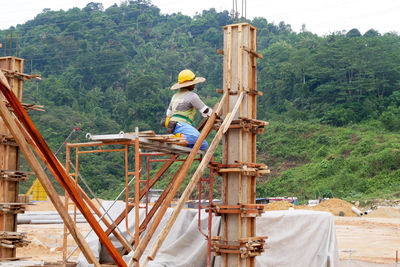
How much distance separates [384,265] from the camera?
11.4 m

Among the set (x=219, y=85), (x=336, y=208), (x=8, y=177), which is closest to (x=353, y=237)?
(x=336, y=208)

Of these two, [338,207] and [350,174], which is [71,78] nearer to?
[350,174]

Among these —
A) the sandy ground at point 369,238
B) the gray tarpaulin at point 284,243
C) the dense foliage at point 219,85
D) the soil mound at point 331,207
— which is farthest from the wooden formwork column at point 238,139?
the dense foliage at point 219,85

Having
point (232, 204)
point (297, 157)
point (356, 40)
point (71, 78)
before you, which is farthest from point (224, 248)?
point (71, 78)

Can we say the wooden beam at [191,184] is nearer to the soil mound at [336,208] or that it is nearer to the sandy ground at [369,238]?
the sandy ground at [369,238]

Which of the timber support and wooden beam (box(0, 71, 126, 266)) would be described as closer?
wooden beam (box(0, 71, 126, 266))

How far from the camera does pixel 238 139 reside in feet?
29.6

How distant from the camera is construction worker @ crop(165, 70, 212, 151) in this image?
891 centimetres

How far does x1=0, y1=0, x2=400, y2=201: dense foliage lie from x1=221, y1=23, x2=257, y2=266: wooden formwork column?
30.4 meters

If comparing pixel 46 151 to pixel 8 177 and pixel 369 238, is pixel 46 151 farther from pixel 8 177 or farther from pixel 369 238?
pixel 369 238

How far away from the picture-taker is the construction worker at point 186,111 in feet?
→ 29.2

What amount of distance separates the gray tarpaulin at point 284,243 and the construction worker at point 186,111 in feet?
5.76

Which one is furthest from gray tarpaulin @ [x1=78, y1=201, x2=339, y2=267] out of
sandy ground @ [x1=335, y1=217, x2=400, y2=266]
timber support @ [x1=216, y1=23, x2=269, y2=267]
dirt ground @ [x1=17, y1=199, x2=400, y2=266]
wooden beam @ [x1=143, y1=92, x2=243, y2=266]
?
sandy ground @ [x1=335, y1=217, x2=400, y2=266]

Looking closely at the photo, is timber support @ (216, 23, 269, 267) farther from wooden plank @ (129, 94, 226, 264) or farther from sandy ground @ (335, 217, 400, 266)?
sandy ground @ (335, 217, 400, 266)
